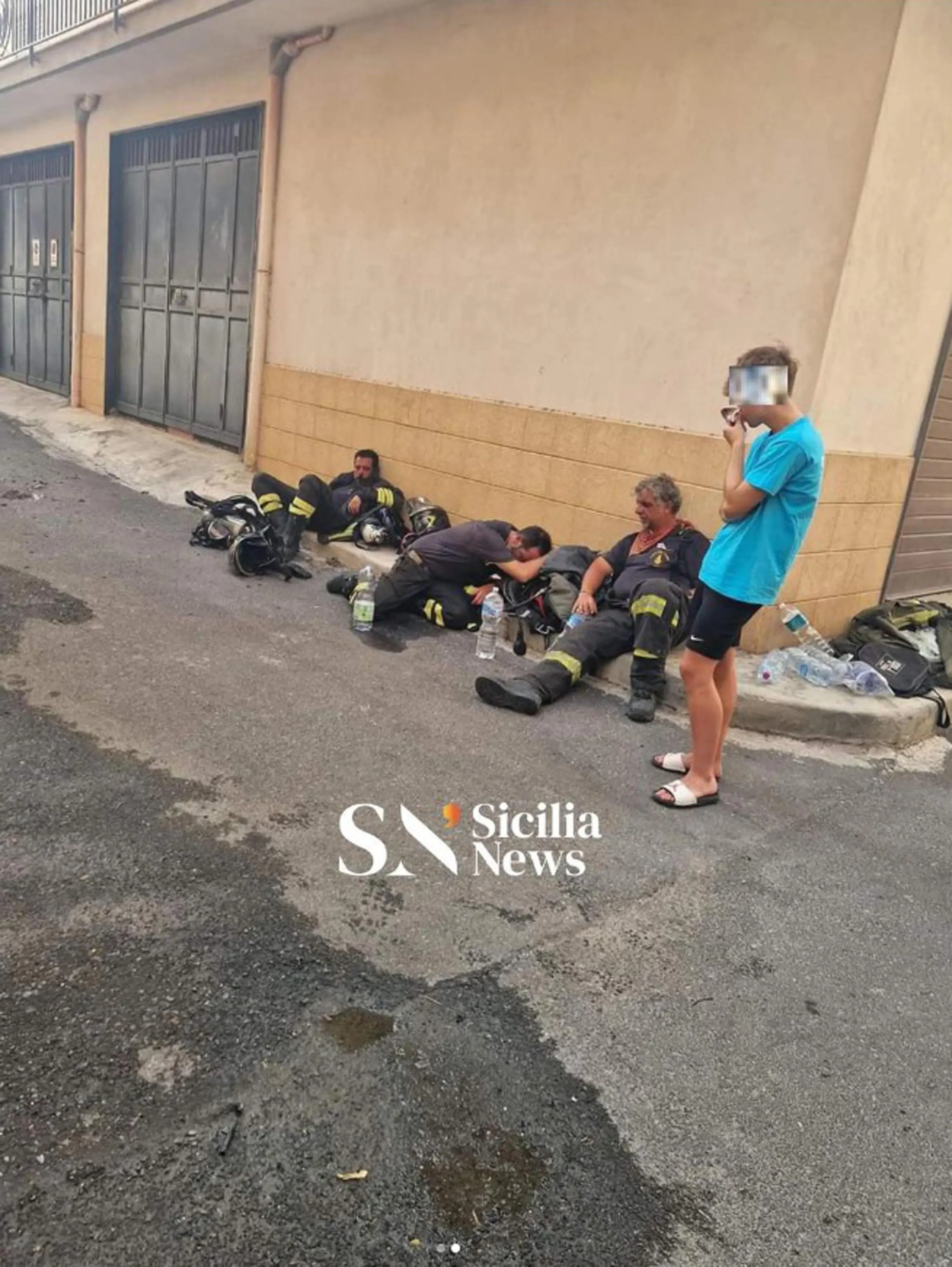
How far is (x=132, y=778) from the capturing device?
11.9 ft

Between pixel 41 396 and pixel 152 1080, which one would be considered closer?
pixel 152 1080

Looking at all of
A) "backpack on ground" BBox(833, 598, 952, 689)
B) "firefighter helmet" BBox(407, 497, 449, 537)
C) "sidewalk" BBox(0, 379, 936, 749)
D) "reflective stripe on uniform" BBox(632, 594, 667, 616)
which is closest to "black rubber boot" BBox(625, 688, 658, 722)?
"sidewalk" BBox(0, 379, 936, 749)

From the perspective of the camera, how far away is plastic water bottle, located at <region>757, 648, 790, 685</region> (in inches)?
209

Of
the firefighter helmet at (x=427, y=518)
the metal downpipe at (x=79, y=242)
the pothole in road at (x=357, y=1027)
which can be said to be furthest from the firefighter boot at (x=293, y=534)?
the metal downpipe at (x=79, y=242)

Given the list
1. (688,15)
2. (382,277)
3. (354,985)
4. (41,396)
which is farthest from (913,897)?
(41,396)

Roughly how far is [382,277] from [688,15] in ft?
10.7

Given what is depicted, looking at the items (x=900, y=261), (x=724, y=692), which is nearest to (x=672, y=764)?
(x=724, y=692)

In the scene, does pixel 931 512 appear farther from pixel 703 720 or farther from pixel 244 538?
pixel 244 538

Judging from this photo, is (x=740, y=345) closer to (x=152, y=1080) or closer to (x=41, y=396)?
(x=152, y=1080)

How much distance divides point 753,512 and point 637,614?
1486 mm

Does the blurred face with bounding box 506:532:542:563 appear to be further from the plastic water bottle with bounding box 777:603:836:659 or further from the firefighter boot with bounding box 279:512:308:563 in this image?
the firefighter boot with bounding box 279:512:308:563

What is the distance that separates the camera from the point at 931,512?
263 inches

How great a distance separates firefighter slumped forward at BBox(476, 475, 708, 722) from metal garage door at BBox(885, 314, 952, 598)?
1.93 m

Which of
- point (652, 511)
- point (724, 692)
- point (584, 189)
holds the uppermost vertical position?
point (584, 189)
